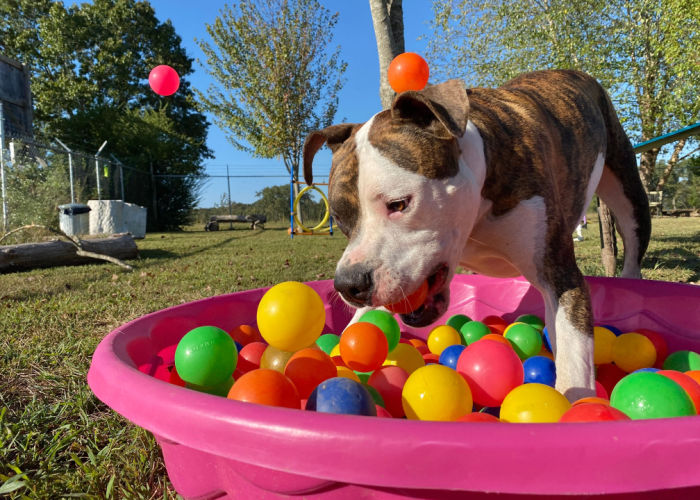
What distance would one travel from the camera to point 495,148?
6.55 ft

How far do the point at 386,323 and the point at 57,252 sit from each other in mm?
6158

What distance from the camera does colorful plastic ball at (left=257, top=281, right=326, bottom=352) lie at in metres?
2.18

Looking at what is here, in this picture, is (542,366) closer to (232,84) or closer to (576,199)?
(576,199)

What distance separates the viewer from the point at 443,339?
8.82 ft

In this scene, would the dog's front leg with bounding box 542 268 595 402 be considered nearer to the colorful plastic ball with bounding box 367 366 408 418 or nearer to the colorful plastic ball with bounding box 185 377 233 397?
the colorful plastic ball with bounding box 367 366 408 418

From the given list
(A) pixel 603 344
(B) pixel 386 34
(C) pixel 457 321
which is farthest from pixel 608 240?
(B) pixel 386 34

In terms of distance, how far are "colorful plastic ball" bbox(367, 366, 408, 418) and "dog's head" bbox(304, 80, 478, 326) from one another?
0.31 m

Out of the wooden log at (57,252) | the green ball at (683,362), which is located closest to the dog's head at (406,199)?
the green ball at (683,362)

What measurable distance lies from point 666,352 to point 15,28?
35.1 metres

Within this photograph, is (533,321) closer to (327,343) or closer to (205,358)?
(327,343)

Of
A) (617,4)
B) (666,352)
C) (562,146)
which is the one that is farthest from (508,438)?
(617,4)

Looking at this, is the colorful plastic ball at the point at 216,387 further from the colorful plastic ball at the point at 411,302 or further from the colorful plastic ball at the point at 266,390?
the colorful plastic ball at the point at 411,302

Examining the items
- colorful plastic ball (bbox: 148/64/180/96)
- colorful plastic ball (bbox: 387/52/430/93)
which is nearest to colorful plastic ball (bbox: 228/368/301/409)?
colorful plastic ball (bbox: 387/52/430/93)

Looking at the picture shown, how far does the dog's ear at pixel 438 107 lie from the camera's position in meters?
1.66
